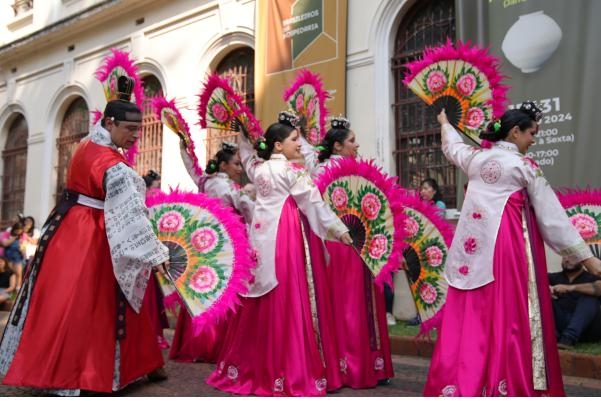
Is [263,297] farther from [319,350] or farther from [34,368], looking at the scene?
[34,368]

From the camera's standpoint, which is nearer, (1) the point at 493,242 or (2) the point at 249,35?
(1) the point at 493,242

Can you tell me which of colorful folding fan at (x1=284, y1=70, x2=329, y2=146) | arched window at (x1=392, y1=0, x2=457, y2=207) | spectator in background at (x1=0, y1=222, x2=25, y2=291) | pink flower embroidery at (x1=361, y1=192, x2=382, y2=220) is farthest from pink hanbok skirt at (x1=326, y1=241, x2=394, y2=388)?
spectator in background at (x1=0, y1=222, x2=25, y2=291)

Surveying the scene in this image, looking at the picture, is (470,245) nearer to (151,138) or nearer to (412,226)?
(412,226)

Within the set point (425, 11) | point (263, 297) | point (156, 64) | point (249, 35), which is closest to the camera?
point (263, 297)

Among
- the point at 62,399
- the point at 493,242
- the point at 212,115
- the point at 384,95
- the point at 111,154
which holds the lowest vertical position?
the point at 62,399

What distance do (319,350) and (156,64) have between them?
30.0 ft

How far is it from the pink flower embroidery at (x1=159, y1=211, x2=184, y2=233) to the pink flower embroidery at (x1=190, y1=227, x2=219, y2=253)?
4.9 inches

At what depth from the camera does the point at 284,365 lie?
383 cm

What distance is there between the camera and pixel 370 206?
415cm

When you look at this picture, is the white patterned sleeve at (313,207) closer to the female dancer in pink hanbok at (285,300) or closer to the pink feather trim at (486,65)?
the female dancer in pink hanbok at (285,300)

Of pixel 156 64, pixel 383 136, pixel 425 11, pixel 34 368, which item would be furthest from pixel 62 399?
pixel 156 64

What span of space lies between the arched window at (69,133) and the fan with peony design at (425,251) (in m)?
11.2

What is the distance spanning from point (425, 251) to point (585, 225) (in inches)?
42.0

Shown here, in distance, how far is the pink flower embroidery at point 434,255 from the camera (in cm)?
434
